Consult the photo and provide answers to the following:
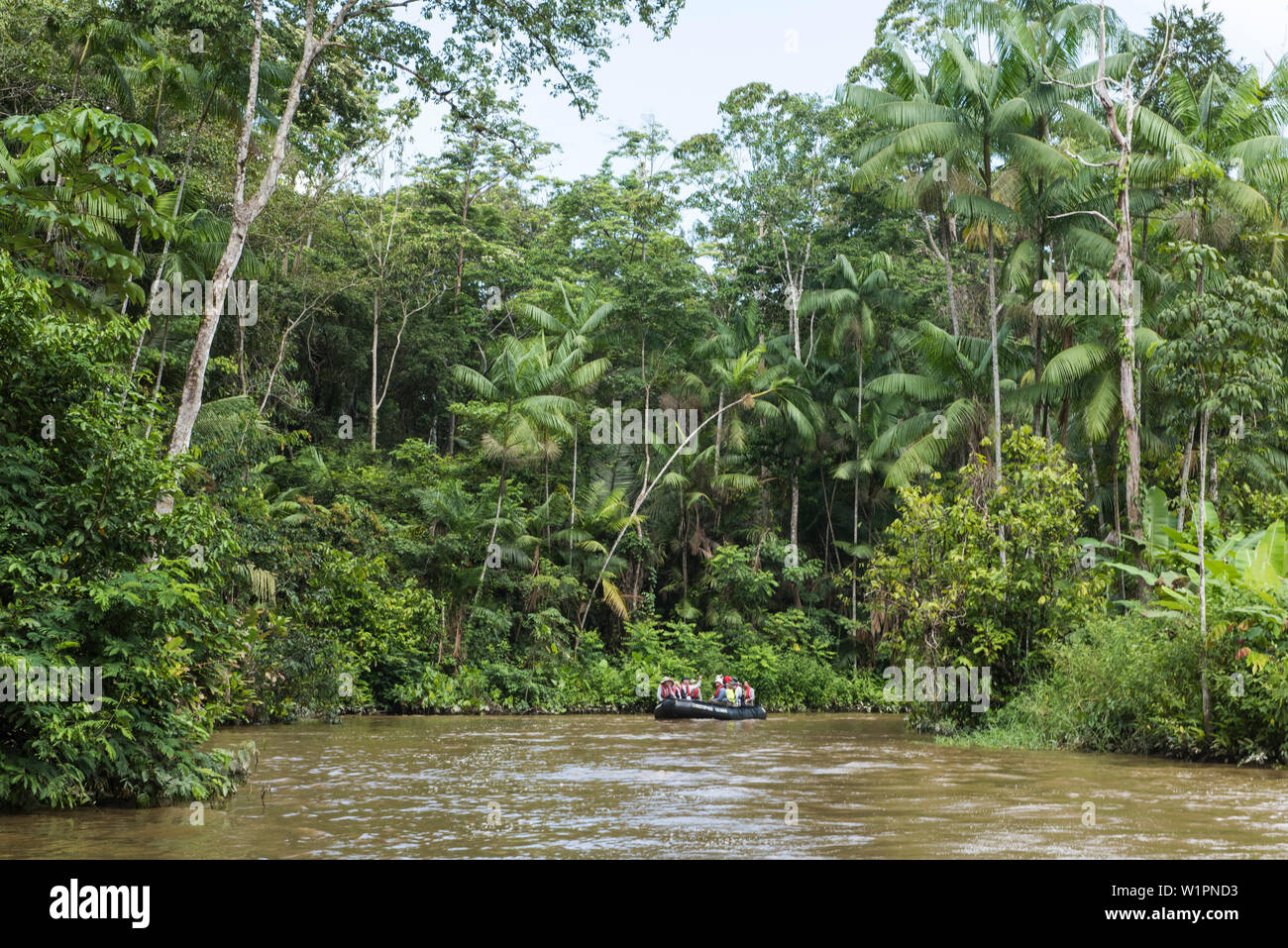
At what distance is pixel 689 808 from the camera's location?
11195mm

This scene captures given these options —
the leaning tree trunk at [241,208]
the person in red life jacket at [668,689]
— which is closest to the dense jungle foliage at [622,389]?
the leaning tree trunk at [241,208]

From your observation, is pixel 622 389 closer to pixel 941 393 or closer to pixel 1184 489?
pixel 941 393

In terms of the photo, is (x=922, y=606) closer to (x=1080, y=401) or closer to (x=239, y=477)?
(x=1080, y=401)

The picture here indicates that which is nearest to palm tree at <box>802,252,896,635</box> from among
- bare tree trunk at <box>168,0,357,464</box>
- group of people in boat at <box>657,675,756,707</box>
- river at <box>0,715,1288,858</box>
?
group of people in boat at <box>657,675,756,707</box>

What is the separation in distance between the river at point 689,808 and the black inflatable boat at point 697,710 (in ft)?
20.5

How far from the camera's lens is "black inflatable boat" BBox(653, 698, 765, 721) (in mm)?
24781

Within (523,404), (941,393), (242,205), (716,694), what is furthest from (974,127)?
(242,205)

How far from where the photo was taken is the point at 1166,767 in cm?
1430

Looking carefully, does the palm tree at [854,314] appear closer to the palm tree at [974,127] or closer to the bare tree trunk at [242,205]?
the palm tree at [974,127]

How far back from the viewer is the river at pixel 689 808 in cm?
865

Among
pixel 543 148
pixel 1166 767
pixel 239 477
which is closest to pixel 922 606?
pixel 1166 767

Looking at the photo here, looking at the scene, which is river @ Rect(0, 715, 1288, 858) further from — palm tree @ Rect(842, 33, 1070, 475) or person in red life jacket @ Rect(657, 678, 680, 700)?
palm tree @ Rect(842, 33, 1070, 475)

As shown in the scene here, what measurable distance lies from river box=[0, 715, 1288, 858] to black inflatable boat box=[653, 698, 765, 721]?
6.25m

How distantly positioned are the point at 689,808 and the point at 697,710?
1374cm
